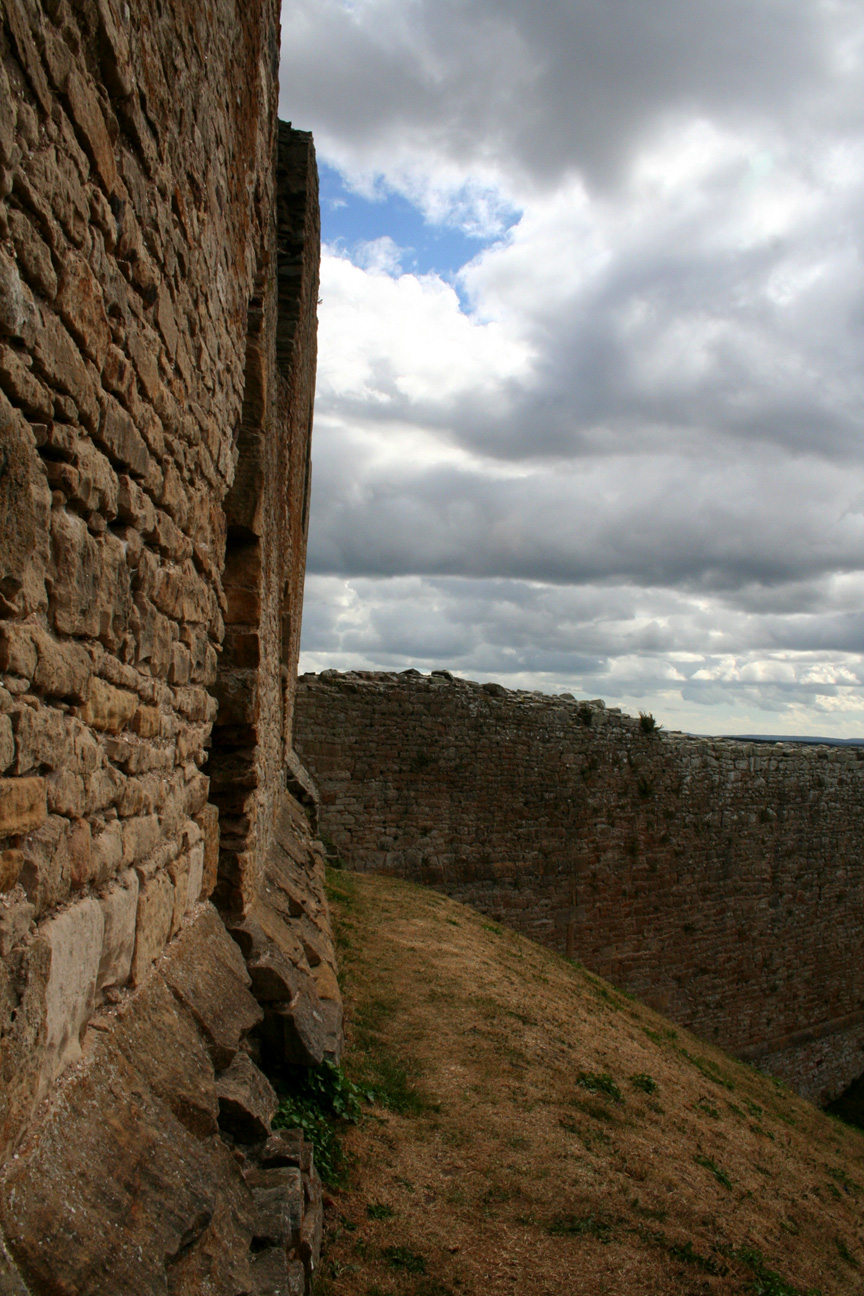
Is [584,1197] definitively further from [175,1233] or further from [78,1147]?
[78,1147]

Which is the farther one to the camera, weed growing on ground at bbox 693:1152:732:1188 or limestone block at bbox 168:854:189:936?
weed growing on ground at bbox 693:1152:732:1188

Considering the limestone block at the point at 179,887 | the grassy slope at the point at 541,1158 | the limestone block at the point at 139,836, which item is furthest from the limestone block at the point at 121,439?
the grassy slope at the point at 541,1158

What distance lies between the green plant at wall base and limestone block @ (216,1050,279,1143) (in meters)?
0.54

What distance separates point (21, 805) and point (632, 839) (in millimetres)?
15001

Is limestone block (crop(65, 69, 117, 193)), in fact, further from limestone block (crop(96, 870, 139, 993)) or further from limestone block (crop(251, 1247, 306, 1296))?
limestone block (crop(251, 1247, 306, 1296))

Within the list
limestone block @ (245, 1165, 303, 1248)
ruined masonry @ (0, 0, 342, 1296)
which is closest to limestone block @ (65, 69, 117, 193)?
ruined masonry @ (0, 0, 342, 1296)

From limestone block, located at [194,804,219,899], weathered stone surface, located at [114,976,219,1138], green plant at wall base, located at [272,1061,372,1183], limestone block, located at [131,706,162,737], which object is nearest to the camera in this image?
weathered stone surface, located at [114,976,219,1138]

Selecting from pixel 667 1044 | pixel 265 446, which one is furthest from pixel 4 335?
pixel 667 1044

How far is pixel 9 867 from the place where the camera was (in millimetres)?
1706

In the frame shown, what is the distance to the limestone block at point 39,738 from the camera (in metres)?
1.73

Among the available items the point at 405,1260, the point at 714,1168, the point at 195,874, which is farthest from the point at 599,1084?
the point at 195,874

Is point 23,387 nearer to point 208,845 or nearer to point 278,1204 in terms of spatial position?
point 208,845

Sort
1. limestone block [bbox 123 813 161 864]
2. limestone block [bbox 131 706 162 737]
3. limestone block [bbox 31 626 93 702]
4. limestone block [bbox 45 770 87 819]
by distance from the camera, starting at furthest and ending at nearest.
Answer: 1. limestone block [bbox 131 706 162 737]
2. limestone block [bbox 123 813 161 864]
3. limestone block [bbox 45 770 87 819]
4. limestone block [bbox 31 626 93 702]

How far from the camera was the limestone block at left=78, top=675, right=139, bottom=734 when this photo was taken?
2184 mm
